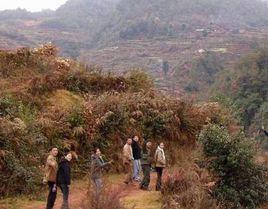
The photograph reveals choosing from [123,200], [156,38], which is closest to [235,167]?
[123,200]

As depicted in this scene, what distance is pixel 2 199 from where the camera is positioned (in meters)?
13.8

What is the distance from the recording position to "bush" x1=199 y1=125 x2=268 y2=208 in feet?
49.8

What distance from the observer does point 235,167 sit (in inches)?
600

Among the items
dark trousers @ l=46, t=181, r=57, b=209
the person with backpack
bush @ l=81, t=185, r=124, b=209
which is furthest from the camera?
the person with backpack

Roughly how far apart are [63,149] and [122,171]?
237 centimetres

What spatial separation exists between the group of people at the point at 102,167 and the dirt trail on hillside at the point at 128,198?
1.07 feet

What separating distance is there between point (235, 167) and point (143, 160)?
102 inches

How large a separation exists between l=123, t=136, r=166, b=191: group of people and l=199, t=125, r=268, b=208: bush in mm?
1425

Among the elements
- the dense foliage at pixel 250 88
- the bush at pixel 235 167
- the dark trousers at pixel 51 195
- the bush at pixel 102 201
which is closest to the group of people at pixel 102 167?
the dark trousers at pixel 51 195

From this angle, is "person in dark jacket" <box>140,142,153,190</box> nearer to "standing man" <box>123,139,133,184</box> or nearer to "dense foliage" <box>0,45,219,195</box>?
"standing man" <box>123,139,133,184</box>

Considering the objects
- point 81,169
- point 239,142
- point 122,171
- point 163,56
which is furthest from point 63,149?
point 163,56

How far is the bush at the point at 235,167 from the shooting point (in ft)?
49.8

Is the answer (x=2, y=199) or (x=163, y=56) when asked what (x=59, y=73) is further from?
(x=163, y=56)

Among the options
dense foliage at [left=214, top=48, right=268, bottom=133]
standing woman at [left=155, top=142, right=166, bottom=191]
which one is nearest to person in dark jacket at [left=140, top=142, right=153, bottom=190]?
standing woman at [left=155, top=142, right=166, bottom=191]
